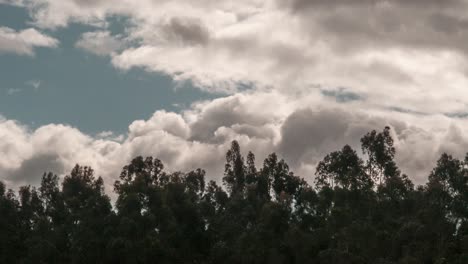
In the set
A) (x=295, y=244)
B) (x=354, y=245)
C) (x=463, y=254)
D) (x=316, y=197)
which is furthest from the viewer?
(x=316, y=197)

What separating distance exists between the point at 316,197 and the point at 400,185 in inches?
601

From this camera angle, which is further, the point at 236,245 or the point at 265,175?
the point at 265,175

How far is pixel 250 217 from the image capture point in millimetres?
118000

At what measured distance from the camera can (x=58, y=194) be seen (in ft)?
419

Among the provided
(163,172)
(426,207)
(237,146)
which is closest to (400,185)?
(426,207)

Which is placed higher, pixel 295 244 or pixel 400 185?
pixel 400 185

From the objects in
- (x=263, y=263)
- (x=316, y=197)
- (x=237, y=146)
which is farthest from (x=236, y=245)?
(x=237, y=146)

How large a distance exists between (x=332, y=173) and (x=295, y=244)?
62.9 feet

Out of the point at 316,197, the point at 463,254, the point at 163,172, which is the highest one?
the point at 163,172

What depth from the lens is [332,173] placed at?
122 m

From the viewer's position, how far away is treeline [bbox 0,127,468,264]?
101812mm

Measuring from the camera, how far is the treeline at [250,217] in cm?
10181

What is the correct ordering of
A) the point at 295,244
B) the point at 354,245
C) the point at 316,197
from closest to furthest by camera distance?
the point at 354,245
the point at 295,244
the point at 316,197

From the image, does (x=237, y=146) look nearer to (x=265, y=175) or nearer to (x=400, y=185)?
(x=265, y=175)
